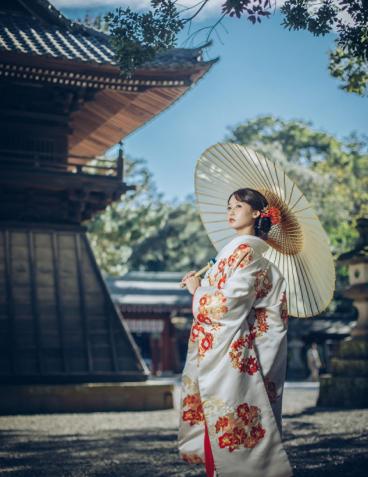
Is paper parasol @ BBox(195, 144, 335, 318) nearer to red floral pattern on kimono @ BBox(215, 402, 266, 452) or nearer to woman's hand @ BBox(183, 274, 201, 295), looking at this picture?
woman's hand @ BBox(183, 274, 201, 295)

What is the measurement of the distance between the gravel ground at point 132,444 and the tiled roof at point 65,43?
594 cm

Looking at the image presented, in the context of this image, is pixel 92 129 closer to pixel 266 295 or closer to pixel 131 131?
pixel 131 131

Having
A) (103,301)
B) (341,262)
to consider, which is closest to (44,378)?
(103,301)

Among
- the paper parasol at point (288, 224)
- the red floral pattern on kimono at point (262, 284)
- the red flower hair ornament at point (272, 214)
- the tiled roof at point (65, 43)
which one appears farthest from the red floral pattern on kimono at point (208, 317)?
the tiled roof at point (65, 43)

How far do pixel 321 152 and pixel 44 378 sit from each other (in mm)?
29871

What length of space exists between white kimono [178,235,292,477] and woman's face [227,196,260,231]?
0.38 ft

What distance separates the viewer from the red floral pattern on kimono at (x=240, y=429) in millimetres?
3205

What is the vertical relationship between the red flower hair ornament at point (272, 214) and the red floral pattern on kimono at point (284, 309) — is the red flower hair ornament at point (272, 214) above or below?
above

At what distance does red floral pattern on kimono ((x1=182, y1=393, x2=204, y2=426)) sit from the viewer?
3.53 m

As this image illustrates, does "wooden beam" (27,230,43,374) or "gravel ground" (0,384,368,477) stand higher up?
"wooden beam" (27,230,43,374)

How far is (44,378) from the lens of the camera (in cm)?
1027

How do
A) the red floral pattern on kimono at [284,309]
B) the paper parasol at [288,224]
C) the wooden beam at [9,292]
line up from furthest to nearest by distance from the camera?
the wooden beam at [9,292]
the paper parasol at [288,224]
the red floral pattern on kimono at [284,309]

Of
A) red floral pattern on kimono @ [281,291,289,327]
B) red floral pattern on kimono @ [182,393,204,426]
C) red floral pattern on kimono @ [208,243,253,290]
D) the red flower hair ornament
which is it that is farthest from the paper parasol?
red floral pattern on kimono @ [182,393,204,426]

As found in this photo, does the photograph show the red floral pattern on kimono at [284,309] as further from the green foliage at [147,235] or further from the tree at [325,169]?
the green foliage at [147,235]
